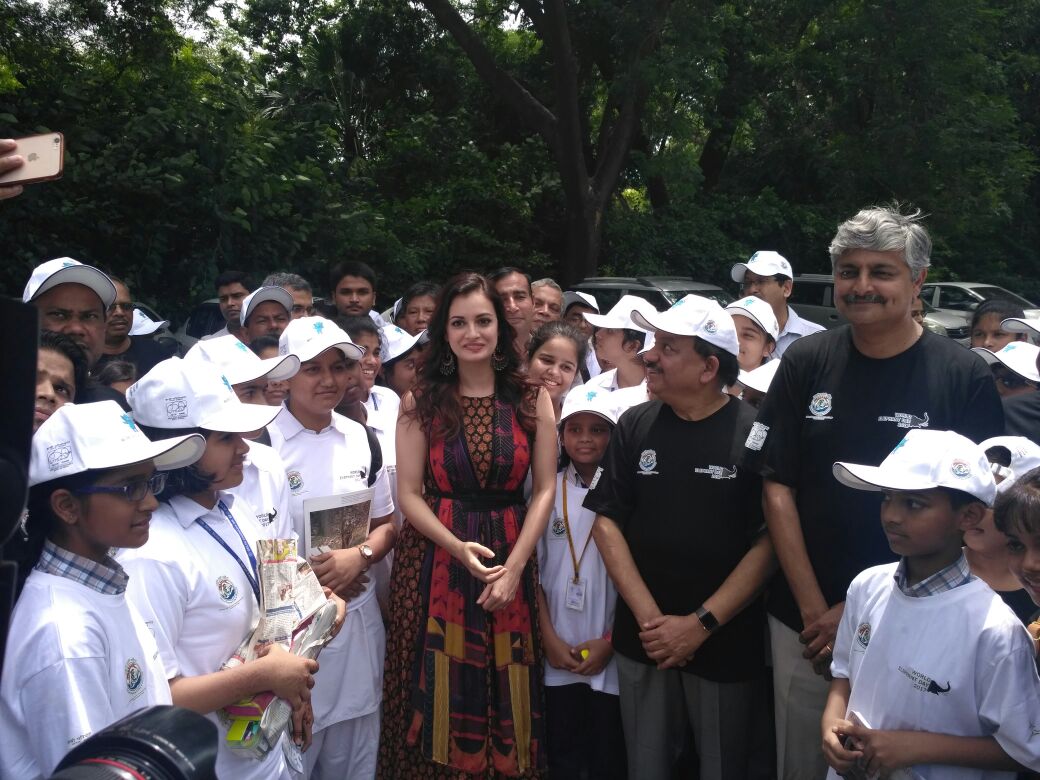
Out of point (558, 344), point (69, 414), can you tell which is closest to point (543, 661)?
point (558, 344)

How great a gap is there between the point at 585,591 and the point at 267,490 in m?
1.34

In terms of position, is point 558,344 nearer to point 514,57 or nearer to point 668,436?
point 668,436

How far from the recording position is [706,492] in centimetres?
341

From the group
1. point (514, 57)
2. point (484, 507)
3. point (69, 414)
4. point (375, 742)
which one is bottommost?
point (375, 742)

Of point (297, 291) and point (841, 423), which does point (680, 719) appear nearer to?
point (841, 423)

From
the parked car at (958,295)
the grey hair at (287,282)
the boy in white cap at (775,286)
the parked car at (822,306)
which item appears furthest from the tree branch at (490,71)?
the boy in white cap at (775,286)

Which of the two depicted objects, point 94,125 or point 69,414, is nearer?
point 69,414

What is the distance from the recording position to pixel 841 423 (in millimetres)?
3141

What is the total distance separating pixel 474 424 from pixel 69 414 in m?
1.70

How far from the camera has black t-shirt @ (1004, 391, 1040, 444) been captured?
3600mm

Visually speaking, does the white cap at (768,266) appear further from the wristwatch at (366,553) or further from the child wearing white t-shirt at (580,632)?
the wristwatch at (366,553)

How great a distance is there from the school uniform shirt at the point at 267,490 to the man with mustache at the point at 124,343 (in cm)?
175

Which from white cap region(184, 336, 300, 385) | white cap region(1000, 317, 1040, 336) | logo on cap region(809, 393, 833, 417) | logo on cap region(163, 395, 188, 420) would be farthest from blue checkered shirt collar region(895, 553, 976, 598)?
white cap region(1000, 317, 1040, 336)

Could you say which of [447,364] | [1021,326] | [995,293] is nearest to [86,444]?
[447,364]
